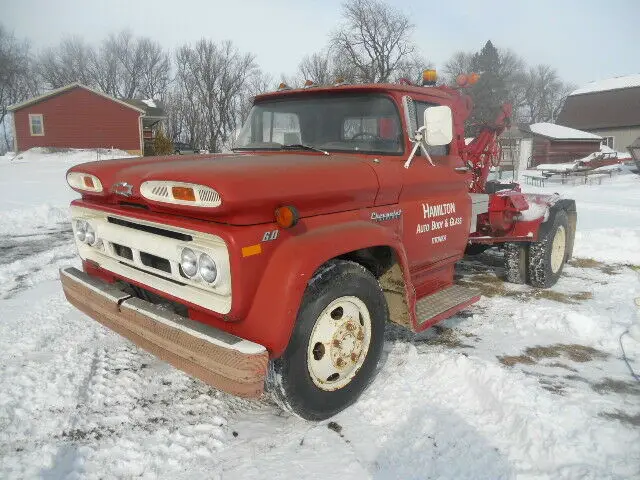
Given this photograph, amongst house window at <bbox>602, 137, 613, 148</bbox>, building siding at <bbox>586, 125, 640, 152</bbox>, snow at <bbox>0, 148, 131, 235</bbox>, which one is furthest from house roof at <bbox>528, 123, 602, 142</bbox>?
snow at <bbox>0, 148, 131, 235</bbox>

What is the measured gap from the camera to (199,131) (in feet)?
151

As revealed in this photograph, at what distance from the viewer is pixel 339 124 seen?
366 cm

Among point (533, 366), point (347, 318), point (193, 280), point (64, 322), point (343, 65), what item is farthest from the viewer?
point (343, 65)

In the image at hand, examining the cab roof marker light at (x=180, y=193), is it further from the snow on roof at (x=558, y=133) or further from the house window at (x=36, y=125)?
the snow on roof at (x=558, y=133)

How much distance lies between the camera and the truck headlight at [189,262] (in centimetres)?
249

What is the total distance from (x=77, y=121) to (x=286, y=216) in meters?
34.0

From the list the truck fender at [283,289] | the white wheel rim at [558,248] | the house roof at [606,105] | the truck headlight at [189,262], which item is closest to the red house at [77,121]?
the white wheel rim at [558,248]

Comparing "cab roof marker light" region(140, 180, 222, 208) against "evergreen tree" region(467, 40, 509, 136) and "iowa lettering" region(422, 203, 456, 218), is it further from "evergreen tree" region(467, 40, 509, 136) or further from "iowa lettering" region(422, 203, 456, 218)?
"evergreen tree" region(467, 40, 509, 136)

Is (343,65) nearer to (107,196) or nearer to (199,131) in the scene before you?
(199,131)

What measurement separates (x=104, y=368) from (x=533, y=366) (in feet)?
10.7

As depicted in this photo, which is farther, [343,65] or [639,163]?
[343,65]

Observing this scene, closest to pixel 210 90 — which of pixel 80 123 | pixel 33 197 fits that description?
pixel 80 123

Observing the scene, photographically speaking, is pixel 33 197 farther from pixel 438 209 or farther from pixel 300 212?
pixel 300 212

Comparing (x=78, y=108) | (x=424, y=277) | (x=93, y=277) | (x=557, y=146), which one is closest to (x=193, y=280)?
(x=93, y=277)
